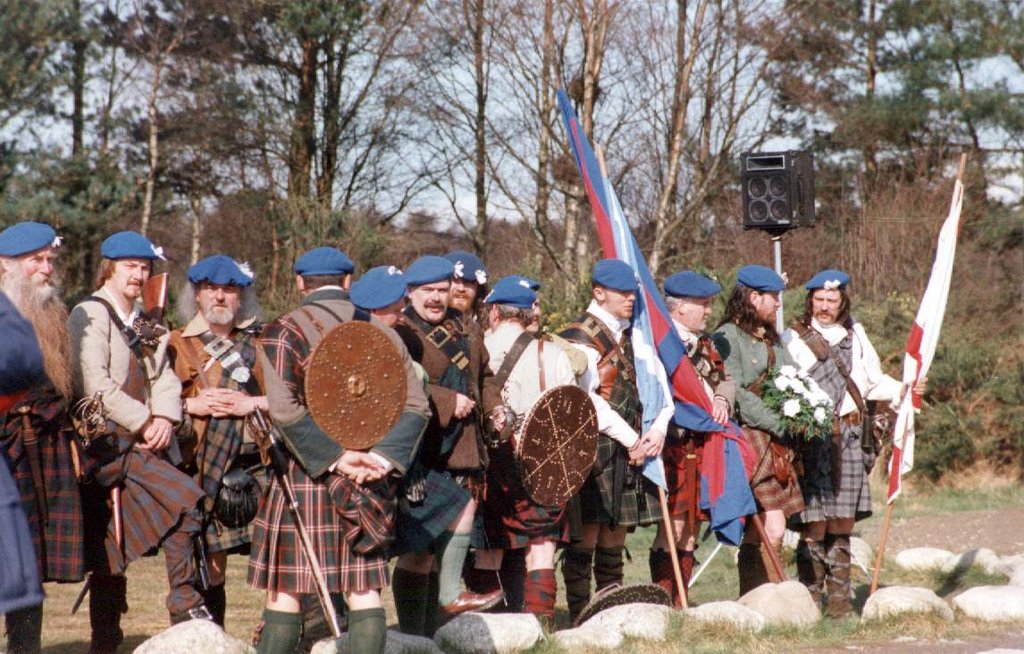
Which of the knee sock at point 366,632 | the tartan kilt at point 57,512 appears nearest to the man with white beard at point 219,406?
the tartan kilt at point 57,512

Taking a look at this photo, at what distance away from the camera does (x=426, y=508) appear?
5.73 metres

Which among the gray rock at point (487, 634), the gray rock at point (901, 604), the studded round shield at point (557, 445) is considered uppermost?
the studded round shield at point (557, 445)

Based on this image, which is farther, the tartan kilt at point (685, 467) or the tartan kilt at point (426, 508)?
the tartan kilt at point (685, 467)

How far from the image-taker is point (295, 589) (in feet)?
16.0

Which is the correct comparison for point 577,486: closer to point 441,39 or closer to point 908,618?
point 908,618

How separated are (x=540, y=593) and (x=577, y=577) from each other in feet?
1.67

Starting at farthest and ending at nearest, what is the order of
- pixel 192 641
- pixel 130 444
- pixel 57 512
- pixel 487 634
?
pixel 487 634
pixel 130 444
pixel 57 512
pixel 192 641

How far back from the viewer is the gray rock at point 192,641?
5.18 metres

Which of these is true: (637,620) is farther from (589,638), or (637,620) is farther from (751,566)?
(751,566)

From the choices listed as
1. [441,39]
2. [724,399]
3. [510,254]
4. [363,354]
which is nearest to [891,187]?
[510,254]

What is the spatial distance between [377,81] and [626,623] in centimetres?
1818

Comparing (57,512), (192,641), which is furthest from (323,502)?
(57,512)

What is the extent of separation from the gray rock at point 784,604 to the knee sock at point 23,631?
325cm

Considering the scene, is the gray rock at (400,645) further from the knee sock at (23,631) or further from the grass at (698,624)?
the knee sock at (23,631)
